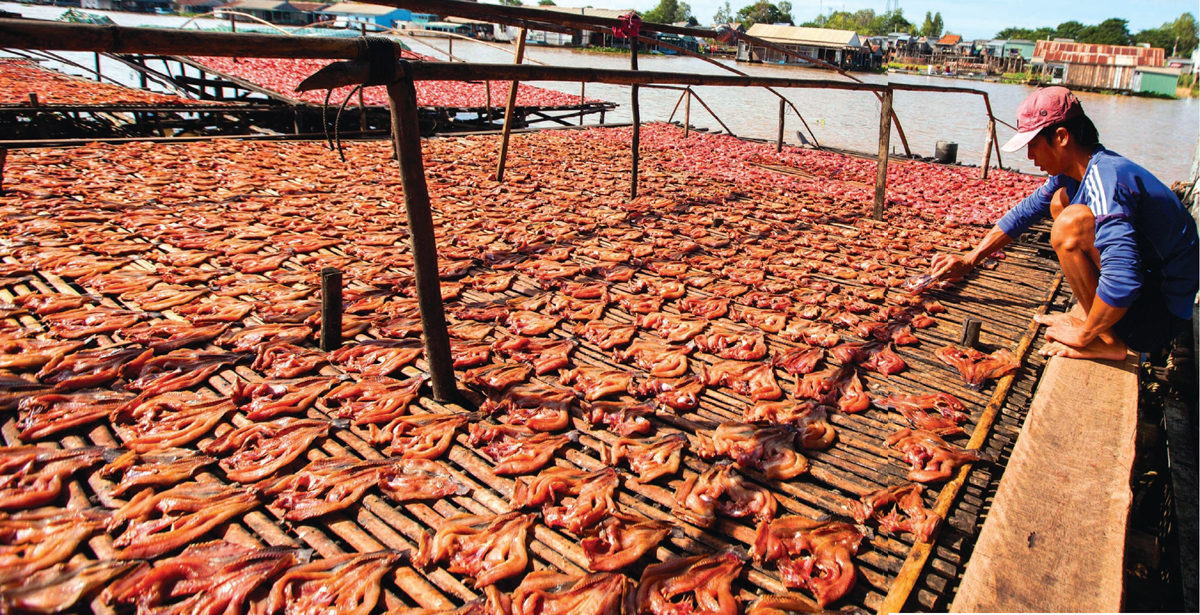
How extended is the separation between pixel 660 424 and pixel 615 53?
6014cm

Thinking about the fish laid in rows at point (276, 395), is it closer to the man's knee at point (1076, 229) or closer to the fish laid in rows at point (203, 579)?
the fish laid in rows at point (203, 579)

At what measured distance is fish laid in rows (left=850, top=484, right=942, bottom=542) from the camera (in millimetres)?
2766

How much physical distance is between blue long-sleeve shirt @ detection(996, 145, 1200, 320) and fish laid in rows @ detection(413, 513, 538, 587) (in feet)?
11.3

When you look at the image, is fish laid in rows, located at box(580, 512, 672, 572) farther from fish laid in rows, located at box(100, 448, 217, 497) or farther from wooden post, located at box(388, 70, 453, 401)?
fish laid in rows, located at box(100, 448, 217, 497)

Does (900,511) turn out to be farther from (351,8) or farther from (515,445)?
(351,8)

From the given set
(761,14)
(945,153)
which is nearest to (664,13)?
(761,14)

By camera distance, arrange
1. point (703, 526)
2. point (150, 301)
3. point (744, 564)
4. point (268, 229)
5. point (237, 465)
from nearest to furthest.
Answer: point (744, 564) < point (703, 526) < point (237, 465) < point (150, 301) < point (268, 229)

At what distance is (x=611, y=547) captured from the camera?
262 centimetres

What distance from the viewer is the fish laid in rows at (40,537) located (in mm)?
2287

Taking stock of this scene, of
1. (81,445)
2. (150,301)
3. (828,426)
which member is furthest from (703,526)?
(150,301)

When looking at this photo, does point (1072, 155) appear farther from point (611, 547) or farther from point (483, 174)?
point (483, 174)

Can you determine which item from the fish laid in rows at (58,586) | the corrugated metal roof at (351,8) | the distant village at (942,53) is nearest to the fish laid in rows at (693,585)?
the fish laid in rows at (58,586)

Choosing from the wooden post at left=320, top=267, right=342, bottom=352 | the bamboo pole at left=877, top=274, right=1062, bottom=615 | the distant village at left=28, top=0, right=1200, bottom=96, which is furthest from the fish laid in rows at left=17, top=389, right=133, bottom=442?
the distant village at left=28, top=0, right=1200, bottom=96

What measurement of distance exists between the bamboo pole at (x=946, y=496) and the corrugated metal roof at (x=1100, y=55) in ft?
232
